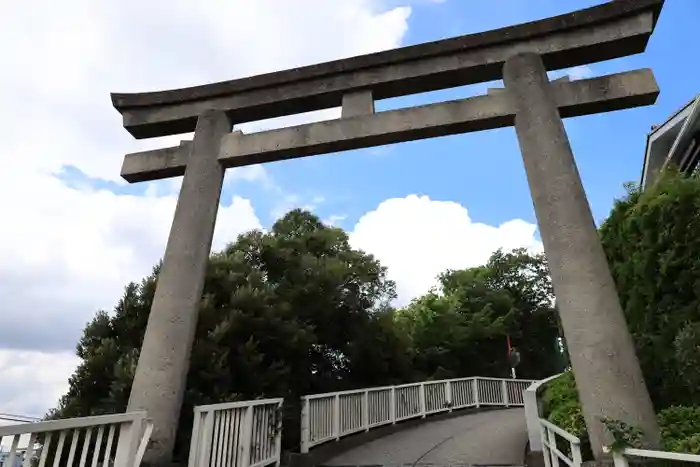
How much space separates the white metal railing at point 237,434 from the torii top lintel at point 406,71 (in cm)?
354

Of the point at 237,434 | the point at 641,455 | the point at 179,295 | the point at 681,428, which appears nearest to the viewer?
the point at 641,455

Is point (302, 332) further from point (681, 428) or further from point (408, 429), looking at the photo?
point (681, 428)

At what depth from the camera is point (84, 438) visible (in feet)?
10.5

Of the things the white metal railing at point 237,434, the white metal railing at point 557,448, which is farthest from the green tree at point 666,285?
the white metal railing at point 237,434

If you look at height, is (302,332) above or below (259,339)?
above

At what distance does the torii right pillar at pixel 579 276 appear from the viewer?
11.4ft

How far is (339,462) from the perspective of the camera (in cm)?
594

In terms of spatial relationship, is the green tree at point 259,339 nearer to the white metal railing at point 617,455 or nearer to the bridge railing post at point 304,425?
Result: the bridge railing post at point 304,425

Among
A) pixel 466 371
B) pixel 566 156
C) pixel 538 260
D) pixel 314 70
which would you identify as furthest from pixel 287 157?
pixel 538 260

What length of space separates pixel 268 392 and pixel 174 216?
402 cm

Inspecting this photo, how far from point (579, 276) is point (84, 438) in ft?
13.1

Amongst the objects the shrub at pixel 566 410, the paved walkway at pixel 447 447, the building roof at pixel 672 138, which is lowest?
the paved walkway at pixel 447 447

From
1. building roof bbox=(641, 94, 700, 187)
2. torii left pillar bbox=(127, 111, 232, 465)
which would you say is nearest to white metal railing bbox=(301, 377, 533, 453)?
torii left pillar bbox=(127, 111, 232, 465)

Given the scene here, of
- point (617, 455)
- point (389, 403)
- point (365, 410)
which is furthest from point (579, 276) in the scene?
point (389, 403)
